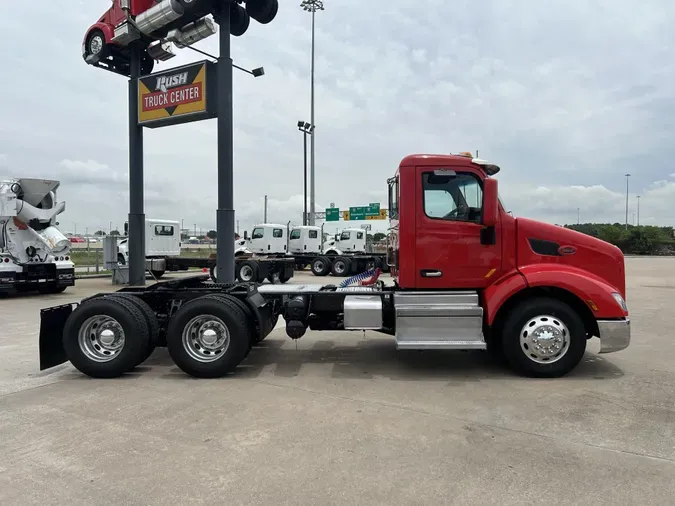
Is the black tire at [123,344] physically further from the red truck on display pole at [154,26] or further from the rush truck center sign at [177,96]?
the red truck on display pole at [154,26]

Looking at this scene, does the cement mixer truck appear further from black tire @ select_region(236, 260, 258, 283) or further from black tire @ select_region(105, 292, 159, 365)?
black tire @ select_region(105, 292, 159, 365)

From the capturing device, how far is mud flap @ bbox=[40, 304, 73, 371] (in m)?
5.65

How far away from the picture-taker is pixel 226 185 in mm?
9609

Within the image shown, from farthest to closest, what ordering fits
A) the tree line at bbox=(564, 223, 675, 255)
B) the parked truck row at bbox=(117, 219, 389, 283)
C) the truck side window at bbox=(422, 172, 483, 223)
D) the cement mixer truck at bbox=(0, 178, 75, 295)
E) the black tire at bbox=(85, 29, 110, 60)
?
the tree line at bbox=(564, 223, 675, 255) → the parked truck row at bbox=(117, 219, 389, 283) → the cement mixer truck at bbox=(0, 178, 75, 295) → the black tire at bbox=(85, 29, 110, 60) → the truck side window at bbox=(422, 172, 483, 223)

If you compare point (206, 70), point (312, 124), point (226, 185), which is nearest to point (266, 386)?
point (226, 185)

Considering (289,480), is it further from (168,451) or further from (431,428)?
(431,428)

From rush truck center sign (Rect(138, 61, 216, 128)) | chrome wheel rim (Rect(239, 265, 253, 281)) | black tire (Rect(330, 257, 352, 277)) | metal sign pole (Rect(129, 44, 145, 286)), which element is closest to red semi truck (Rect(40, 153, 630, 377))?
rush truck center sign (Rect(138, 61, 216, 128))

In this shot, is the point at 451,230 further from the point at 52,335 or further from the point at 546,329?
the point at 52,335

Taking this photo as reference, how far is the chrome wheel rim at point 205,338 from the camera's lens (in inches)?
219

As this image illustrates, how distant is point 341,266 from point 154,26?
1525 centimetres

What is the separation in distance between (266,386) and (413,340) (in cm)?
182

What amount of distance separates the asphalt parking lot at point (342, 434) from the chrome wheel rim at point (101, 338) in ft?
1.09

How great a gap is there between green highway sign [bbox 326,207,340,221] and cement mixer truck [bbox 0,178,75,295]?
37979 millimetres

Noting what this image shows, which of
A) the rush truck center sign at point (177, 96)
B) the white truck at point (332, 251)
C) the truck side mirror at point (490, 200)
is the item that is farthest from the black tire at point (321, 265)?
the truck side mirror at point (490, 200)
